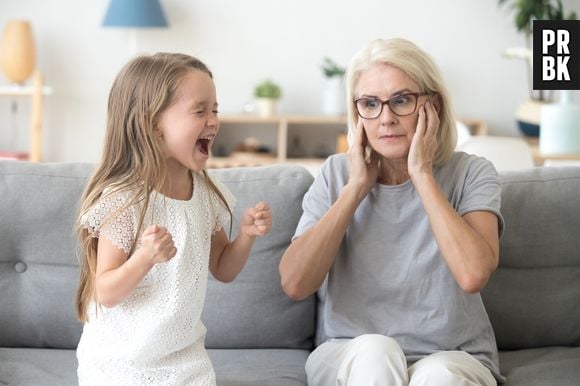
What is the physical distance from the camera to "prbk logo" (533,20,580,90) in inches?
109

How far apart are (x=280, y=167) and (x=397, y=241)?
44cm

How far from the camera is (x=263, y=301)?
2.26 metres

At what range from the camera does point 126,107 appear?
1829 mm

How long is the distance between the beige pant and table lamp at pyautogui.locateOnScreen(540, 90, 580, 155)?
5.33 ft

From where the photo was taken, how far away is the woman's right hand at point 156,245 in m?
1.62

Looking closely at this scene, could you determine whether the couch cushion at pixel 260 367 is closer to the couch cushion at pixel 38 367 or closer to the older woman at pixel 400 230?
the older woman at pixel 400 230

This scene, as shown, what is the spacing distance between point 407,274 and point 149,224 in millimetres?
560

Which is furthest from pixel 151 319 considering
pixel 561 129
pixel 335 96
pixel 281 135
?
pixel 335 96

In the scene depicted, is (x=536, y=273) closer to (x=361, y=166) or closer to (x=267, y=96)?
(x=361, y=166)

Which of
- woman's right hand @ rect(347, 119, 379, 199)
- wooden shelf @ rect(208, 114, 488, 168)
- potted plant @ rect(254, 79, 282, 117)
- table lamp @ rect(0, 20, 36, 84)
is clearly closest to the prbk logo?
woman's right hand @ rect(347, 119, 379, 199)

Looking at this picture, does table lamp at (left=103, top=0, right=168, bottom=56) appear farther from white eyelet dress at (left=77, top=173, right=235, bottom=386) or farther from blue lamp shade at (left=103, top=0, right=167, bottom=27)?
white eyelet dress at (left=77, top=173, right=235, bottom=386)

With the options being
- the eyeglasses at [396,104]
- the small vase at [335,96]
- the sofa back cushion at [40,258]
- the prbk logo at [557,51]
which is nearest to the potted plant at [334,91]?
the small vase at [335,96]

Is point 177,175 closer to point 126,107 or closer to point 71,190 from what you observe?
point 126,107

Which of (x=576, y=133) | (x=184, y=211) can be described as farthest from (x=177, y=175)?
(x=576, y=133)
